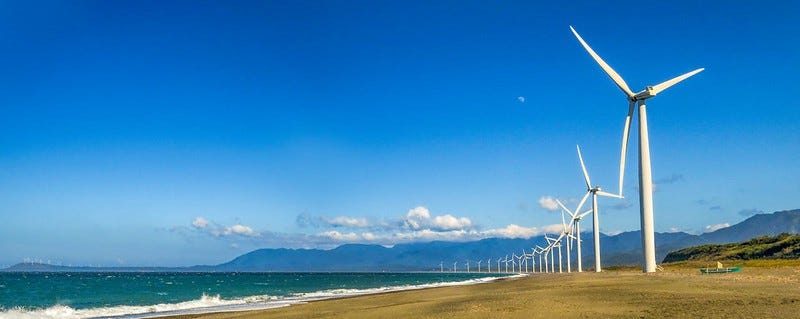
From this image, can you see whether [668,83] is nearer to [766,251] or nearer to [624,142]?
[624,142]

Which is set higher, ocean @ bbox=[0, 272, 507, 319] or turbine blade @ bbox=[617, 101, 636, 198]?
turbine blade @ bbox=[617, 101, 636, 198]

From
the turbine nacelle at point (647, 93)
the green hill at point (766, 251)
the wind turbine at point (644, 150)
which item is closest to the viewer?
the wind turbine at point (644, 150)

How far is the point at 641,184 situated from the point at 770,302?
2702 cm

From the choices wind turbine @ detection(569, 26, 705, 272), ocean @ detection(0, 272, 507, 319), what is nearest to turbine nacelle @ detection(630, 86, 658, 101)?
wind turbine @ detection(569, 26, 705, 272)

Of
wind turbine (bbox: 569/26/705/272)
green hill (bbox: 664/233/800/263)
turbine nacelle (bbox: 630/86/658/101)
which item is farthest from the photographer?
green hill (bbox: 664/233/800/263)

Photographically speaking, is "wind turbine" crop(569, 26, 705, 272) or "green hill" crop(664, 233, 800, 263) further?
"green hill" crop(664, 233, 800, 263)

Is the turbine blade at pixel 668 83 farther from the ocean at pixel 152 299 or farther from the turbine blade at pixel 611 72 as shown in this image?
the ocean at pixel 152 299

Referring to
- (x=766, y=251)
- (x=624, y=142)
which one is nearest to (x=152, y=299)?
(x=624, y=142)

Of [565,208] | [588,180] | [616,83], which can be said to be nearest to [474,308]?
[616,83]

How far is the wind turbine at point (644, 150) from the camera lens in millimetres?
45688

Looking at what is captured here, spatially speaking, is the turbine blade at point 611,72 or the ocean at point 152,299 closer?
the ocean at point 152,299

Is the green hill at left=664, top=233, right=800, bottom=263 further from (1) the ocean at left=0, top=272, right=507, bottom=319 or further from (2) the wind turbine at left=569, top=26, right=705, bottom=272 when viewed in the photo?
(2) the wind turbine at left=569, top=26, right=705, bottom=272

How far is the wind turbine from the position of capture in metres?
45.7

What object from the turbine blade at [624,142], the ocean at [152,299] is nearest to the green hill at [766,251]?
the ocean at [152,299]
